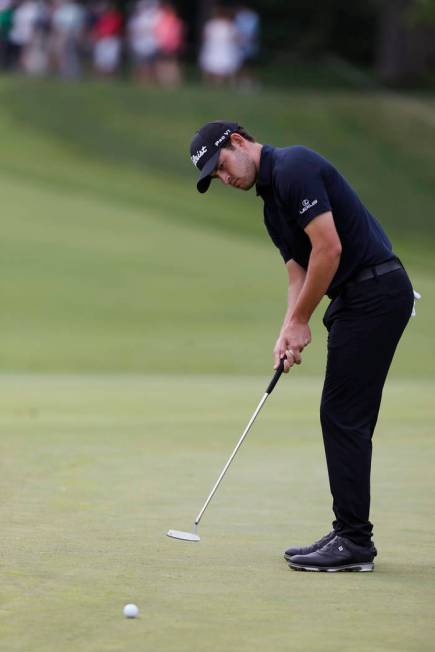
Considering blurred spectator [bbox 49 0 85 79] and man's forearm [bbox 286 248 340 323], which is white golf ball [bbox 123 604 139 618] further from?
blurred spectator [bbox 49 0 85 79]

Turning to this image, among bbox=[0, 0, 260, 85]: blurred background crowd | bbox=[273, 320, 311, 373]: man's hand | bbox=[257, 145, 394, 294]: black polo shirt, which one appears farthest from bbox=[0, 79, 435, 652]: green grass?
bbox=[257, 145, 394, 294]: black polo shirt

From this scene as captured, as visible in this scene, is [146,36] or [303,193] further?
[146,36]

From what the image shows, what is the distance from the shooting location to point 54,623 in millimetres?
4898

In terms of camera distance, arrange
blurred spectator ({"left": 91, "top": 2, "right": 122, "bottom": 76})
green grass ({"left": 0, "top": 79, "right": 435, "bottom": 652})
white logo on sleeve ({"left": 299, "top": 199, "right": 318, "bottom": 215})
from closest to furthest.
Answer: green grass ({"left": 0, "top": 79, "right": 435, "bottom": 652}) < white logo on sleeve ({"left": 299, "top": 199, "right": 318, "bottom": 215}) < blurred spectator ({"left": 91, "top": 2, "right": 122, "bottom": 76})

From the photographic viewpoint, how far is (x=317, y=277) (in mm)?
6117

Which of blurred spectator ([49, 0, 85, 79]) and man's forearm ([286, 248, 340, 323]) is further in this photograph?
blurred spectator ([49, 0, 85, 79])

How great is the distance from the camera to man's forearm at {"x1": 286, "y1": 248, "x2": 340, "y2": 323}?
6.07 m

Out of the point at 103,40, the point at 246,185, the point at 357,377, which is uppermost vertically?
the point at 246,185

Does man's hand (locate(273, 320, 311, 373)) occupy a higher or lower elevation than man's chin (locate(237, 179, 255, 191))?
lower

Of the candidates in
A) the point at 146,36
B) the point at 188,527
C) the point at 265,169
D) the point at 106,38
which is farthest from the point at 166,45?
the point at 265,169

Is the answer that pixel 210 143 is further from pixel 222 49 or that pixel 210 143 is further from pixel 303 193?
pixel 222 49

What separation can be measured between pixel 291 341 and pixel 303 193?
721 millimetres

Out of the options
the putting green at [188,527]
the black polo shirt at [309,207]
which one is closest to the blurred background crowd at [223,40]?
the putting green at [188,527]

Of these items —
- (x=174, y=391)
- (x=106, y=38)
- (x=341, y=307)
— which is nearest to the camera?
(x=341, y=307)
